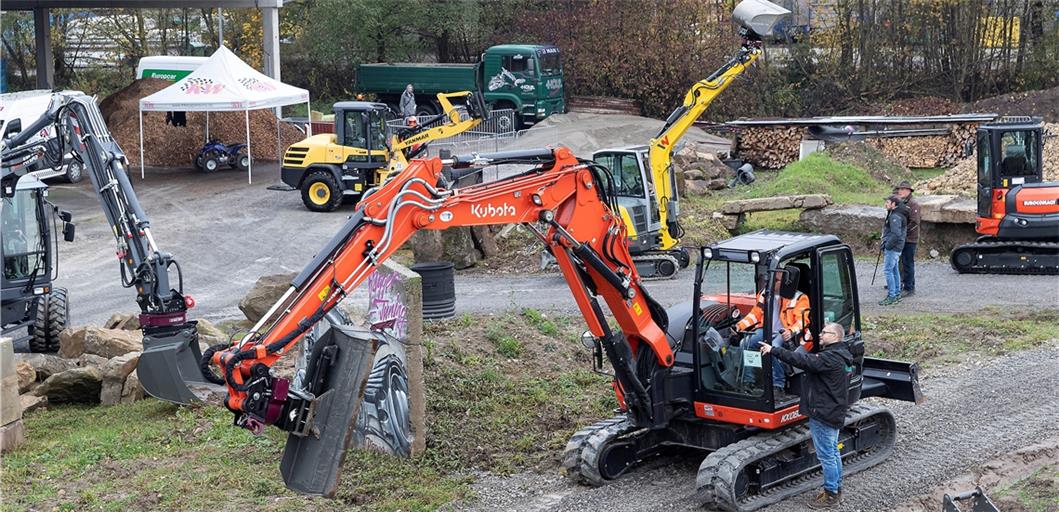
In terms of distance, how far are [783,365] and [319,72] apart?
1363 inches

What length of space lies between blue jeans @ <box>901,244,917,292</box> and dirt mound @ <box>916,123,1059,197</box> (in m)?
5.17

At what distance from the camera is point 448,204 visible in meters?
9.32

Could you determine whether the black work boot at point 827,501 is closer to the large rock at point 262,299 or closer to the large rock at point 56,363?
the large rock at point 56,363

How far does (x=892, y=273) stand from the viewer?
669 inches

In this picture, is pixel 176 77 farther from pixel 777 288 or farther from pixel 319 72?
pixel 777 288

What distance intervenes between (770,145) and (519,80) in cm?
847

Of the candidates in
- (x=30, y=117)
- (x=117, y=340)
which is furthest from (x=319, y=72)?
(x=117, y=340)

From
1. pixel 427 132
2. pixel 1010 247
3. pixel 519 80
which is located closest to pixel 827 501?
pixel 1010 247

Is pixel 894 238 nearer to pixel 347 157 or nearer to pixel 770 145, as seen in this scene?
pixel 770 145

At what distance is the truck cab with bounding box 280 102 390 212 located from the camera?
25.4m

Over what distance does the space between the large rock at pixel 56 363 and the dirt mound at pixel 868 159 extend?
16569mm

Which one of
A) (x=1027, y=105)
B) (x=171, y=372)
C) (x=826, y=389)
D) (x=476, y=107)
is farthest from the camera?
(x=1027, y=105)

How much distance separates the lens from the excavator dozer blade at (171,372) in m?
12.6

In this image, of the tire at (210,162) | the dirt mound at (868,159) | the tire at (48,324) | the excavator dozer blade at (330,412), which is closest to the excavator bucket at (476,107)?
the tire at (210,162)
